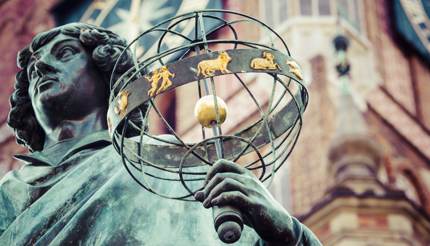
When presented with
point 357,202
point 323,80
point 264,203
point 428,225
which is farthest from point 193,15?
point 323,80

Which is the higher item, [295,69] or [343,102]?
[295,69]

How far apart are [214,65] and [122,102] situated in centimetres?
22

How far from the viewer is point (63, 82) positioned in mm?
4434

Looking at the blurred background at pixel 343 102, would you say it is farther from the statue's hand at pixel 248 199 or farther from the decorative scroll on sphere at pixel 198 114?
the statue's hand at pixel 248 199

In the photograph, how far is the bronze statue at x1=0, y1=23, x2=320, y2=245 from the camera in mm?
3723

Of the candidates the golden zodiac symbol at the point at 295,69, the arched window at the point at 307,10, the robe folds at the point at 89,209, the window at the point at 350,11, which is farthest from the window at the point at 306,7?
the golden zodiac symbol at the point at 295,69

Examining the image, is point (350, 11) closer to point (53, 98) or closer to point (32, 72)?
point (32, 72)

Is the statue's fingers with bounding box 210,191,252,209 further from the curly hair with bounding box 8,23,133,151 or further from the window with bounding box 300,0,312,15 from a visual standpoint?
the window with bounding box 300,0,312,15

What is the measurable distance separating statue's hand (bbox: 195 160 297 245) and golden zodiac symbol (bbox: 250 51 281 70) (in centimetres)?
28

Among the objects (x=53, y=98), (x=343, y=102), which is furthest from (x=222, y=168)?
(x=343, y=102)

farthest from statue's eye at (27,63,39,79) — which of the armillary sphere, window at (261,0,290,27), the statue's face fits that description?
window at (261,0,290,27)

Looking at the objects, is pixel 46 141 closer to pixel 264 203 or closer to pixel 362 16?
pixel 264 203

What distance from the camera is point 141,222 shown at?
13.3ft

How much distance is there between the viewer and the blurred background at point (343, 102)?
2652 cm
